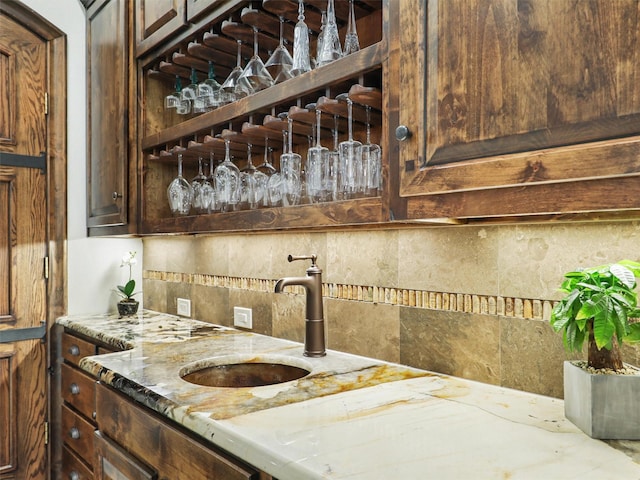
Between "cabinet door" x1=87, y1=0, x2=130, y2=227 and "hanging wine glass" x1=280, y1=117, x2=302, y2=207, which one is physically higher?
"cabinet door" x1=87, y1=0, x2=130, y2=227

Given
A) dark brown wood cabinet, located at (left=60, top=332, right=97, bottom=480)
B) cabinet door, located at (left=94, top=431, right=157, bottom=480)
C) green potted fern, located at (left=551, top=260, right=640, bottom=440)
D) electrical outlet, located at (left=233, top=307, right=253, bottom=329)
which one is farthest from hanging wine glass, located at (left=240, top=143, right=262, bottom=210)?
green potted fern, located at (left=551, top=260, right=640, bottom=440)

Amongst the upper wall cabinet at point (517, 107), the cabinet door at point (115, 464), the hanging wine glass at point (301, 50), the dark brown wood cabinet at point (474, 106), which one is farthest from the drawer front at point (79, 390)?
the upper wall cabinet at point (517, 107)

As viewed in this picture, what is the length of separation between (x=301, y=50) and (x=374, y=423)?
1.09 meters

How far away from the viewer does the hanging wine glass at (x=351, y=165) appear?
1367mm

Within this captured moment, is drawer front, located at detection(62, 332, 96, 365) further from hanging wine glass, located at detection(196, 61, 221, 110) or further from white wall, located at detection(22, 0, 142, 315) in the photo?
hanging wine glass, located at detection(196, 61, 221, 110)

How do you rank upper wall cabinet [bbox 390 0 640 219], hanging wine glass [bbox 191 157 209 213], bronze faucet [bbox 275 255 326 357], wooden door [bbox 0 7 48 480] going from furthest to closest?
wooden door [bbox 0 7 48 480], hanging wine glass [bbox 191 157 209 213], bronze faucet [bbox 275 255 326 357], upper wall cabinet [bbox 390 0 640 219]

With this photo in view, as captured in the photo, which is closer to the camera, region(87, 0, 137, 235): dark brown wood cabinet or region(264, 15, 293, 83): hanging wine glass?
region(264, 15, 293, 83): hanging wine glass

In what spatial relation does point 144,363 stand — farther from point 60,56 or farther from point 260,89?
point 60,56

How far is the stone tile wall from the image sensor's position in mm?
1162

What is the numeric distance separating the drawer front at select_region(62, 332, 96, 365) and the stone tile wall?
738 mm

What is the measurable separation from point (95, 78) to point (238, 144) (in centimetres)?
113

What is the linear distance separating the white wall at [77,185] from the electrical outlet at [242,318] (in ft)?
3.08

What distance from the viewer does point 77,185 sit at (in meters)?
2.56

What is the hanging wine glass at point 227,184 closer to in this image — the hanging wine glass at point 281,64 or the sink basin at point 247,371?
the hanging wine glass at point 281,64
